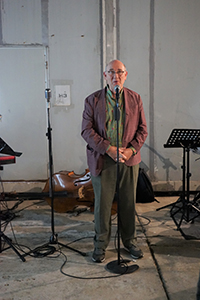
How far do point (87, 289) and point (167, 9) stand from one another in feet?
13.5

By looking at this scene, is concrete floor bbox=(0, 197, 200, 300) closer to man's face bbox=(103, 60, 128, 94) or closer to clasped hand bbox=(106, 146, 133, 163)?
clasped hand bbox=(106, 146, 133, 163)

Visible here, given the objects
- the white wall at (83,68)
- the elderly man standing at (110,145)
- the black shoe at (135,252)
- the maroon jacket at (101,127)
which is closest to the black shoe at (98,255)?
the elderly man standing at (110,145)

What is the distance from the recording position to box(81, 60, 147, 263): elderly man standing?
2.57 meters

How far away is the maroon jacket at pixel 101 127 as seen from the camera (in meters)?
2.56

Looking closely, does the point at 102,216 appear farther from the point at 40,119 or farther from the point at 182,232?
the point at 40,119

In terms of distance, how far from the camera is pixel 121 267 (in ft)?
8.19

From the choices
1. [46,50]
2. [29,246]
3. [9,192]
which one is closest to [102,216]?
[29,246]

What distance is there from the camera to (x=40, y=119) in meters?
4.80

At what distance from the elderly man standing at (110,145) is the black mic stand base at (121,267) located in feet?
0.38

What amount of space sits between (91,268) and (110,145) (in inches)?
40.4

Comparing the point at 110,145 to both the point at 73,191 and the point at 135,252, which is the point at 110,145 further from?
the point at 73,191

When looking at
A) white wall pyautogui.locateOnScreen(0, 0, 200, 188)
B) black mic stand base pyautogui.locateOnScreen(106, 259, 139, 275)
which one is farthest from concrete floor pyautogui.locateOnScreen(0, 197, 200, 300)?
white wall pyautogui.locateOnScreen(0, 0, 200, 188)

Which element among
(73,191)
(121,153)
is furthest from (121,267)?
(73,191)

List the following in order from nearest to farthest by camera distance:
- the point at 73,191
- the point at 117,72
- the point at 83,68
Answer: the point at 117,72 < the point at 73,191 < the point at 83,68
